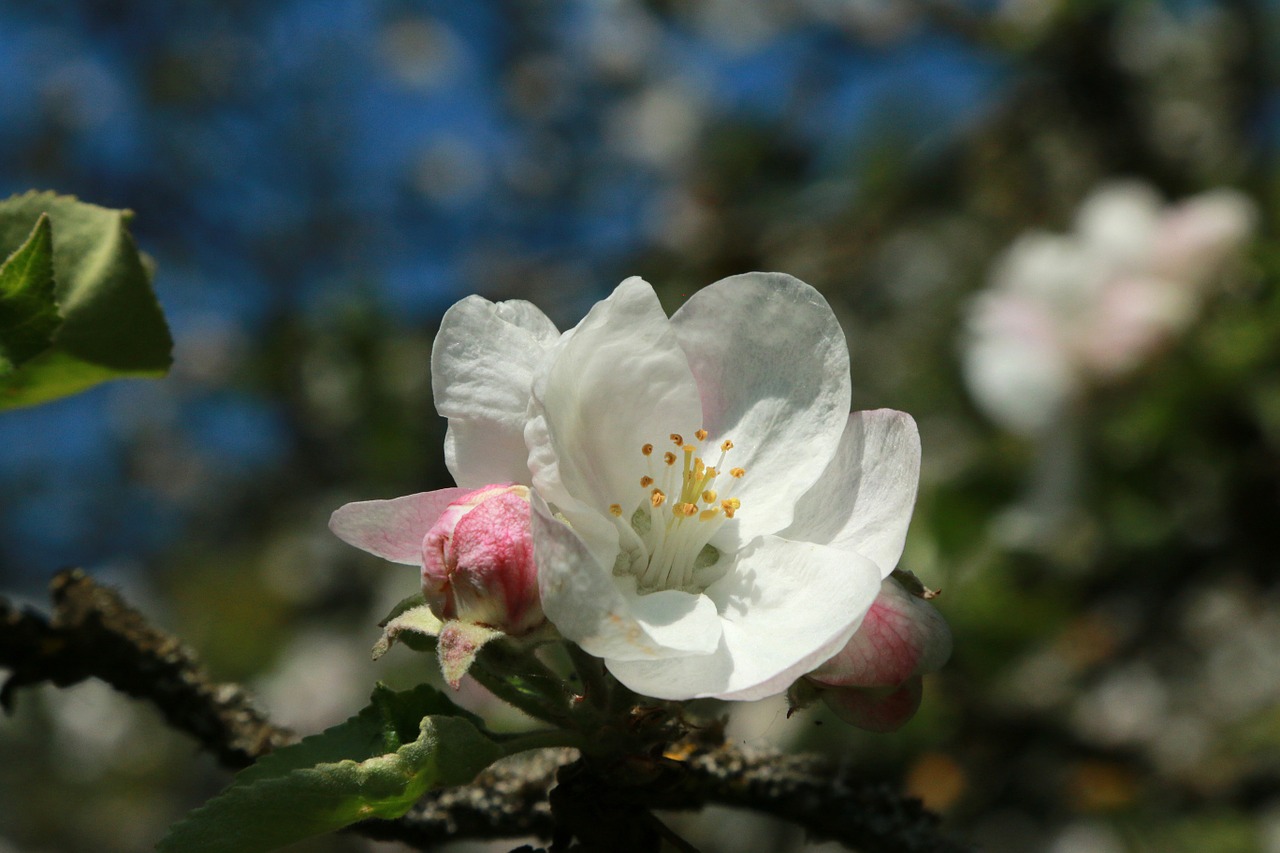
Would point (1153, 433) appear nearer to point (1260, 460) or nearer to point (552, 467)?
point (1260, 460)

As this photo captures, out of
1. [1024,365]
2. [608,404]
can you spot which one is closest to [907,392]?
[1024,365]

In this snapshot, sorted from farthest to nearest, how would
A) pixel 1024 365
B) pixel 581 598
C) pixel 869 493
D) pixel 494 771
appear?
pixel 1024 365, pixel 494 771, pixel 869 493, pixel 581 598

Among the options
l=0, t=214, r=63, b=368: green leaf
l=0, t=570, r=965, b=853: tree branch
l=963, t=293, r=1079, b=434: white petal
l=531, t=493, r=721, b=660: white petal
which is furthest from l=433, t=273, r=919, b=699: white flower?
l=963, t=293, r=1079, b=434: white petal

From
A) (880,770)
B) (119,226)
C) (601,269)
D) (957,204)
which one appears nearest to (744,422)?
(119,226)

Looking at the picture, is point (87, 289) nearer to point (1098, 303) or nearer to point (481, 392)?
point (481, 392)

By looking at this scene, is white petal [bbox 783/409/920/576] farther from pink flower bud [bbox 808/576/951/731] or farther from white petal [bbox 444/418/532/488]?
white petal [bbox 444/418/532/488]
